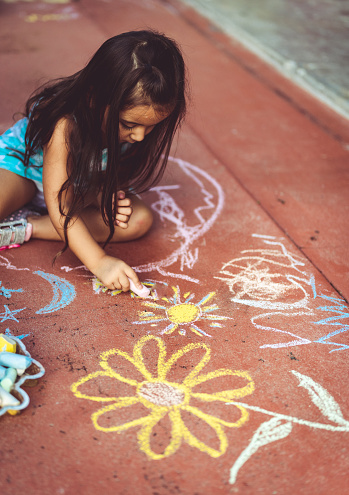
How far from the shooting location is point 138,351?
4.21 ft

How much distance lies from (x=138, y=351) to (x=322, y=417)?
0.46 meters

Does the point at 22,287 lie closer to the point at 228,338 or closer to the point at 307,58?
the point at 228,338

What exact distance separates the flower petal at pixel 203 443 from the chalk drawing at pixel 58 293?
1.58 feet

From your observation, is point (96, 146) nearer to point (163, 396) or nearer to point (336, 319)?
point (163, 396)

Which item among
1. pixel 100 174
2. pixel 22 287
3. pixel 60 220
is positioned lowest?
pixel 22 287

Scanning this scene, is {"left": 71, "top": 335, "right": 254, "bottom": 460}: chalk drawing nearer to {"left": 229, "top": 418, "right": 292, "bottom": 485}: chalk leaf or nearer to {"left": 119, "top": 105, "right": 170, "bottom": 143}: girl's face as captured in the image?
{"left": 229, "top": 418, "right": 292, "bottom": 485}: chalk leaf

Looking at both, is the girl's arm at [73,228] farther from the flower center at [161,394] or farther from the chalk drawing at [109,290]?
the flower center at [161,394]

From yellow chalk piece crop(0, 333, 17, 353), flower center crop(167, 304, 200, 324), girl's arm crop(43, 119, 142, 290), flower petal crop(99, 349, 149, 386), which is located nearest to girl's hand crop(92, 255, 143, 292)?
girl's arm crop(43, 119, 142, 290)

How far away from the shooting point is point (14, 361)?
3.73 ft

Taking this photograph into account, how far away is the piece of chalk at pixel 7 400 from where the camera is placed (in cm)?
107

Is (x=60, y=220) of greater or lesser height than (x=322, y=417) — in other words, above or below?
above

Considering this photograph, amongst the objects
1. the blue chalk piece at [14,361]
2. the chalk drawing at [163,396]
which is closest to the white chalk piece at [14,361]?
the blue chalk piece at [14,361]

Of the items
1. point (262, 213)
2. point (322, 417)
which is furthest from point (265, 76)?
point (322, 417)

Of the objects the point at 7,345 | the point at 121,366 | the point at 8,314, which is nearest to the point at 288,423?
the point at 121,366
